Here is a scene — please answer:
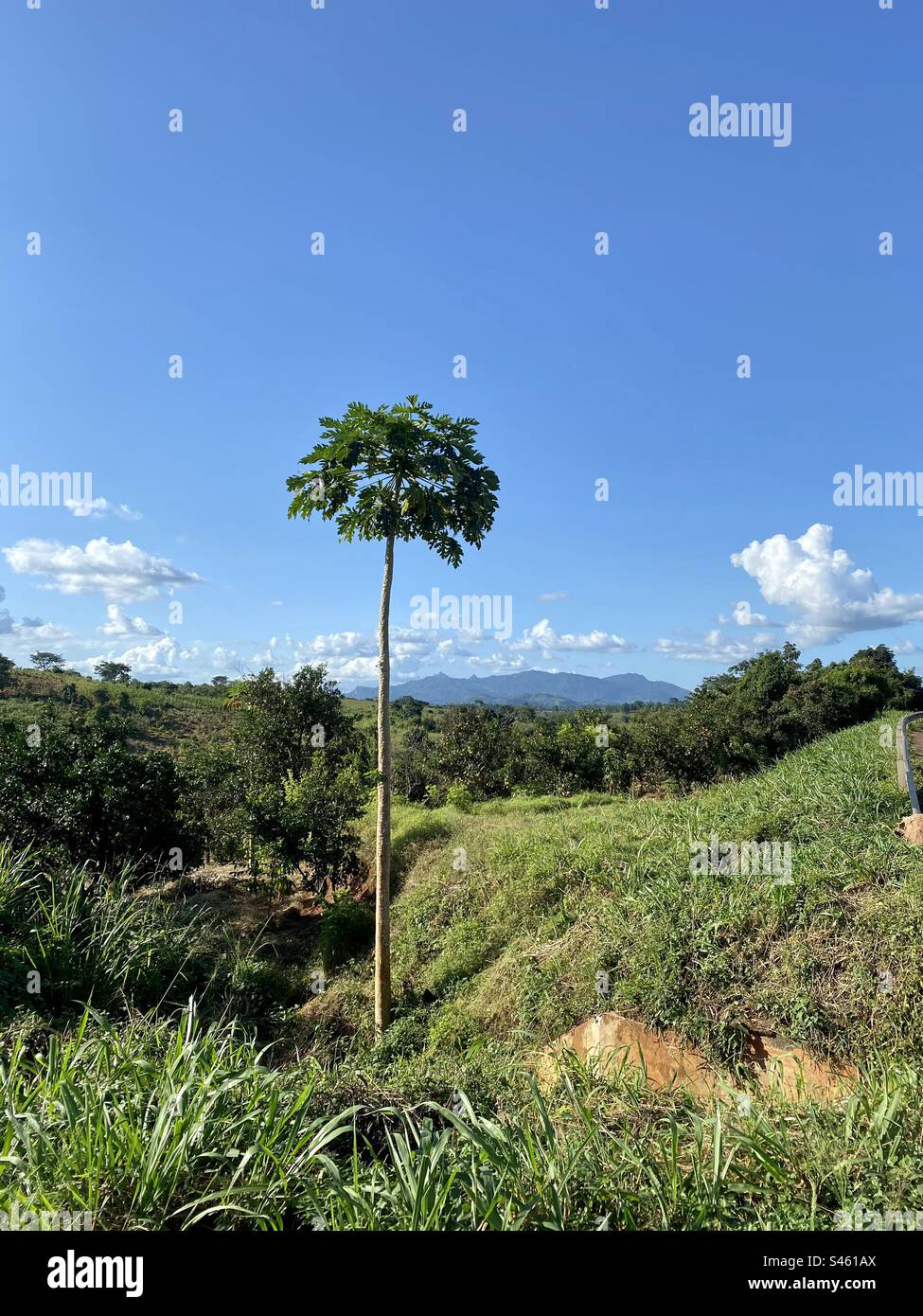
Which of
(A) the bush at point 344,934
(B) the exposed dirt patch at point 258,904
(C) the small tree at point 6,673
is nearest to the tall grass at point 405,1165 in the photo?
(A) the bush at point 344,934

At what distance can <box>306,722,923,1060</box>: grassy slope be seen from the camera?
15.9 ft

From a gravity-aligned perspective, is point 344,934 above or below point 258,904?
above

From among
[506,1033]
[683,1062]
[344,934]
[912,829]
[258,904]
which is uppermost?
[912,829]

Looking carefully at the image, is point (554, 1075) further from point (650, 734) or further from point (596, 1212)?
point (650, 734)

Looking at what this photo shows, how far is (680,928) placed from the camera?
586 cm

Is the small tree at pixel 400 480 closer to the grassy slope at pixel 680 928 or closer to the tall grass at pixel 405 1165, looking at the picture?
the grassy slope at pixel 680 928

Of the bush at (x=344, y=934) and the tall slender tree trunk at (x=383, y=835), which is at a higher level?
the tall slender tree trunk at (x=383, y=835)

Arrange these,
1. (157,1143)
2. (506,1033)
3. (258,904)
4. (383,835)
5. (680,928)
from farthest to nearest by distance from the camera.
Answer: (258,904), (383,835), (506,1033), (680,928), (157,1143)

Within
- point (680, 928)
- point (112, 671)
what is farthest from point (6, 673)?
point (680, 928)

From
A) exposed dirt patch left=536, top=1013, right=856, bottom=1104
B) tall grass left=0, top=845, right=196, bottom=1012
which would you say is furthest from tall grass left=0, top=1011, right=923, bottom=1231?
tall grass left=0, top=845, right=196, bottom=1012

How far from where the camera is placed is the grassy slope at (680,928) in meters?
4.86

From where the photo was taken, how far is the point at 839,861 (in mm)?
5871

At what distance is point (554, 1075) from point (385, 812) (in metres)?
3.64

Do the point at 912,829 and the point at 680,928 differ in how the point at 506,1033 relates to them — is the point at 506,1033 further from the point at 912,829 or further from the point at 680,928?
the point at 912,829
